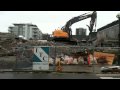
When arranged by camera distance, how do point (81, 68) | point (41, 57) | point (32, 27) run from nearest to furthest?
point (41, 57), point (81, 68), point (32, 27)

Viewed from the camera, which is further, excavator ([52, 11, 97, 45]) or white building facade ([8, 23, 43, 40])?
white building facade ([8, 23, 43, 40])

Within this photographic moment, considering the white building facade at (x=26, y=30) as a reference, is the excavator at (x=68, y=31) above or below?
below

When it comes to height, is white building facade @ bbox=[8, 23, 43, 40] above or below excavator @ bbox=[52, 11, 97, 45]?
above

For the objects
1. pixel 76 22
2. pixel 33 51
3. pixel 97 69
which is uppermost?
pixel 76 22

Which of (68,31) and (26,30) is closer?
(68,31)

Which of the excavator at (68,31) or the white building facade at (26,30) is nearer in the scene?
the excavator at (68,31)

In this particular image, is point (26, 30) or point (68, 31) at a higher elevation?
point (26, 30)
